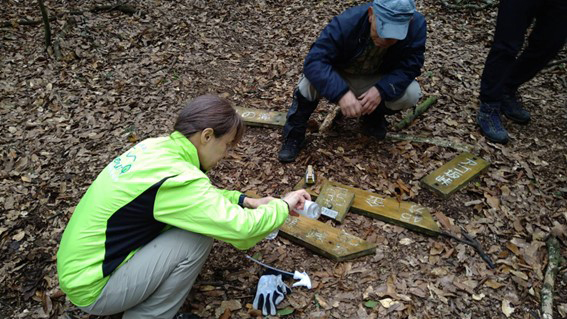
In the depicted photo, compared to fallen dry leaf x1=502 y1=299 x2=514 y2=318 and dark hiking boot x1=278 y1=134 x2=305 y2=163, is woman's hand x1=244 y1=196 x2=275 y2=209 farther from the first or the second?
fallen dry leaf x1=502 y1=299 x2=514 y2=318

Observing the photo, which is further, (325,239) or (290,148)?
(290,148)

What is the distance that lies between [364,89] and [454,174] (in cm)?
114

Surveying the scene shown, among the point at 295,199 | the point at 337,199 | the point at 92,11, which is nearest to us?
the point at 295,199

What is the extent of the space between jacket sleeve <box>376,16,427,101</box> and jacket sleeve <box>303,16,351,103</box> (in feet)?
1.23

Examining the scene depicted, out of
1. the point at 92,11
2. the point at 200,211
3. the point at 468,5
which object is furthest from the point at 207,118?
the point at 468,5

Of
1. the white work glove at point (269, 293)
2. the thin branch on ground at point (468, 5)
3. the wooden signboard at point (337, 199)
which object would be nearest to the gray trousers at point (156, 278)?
the white work glove at point (269, 293)

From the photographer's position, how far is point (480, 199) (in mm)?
3268

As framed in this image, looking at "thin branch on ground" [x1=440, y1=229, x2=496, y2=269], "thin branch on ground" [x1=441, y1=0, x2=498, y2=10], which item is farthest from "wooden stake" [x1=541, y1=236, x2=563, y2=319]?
"thin branch on ground" [x1=441, y1=0, x2=498, y2=10]

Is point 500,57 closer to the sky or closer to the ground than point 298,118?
closer to the sky

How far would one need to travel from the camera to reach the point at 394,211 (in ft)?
10.2

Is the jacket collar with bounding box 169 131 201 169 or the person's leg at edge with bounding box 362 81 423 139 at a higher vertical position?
the jacket collar with bounding box 169 131 201 169

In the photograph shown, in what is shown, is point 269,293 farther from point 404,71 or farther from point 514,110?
point 514,110

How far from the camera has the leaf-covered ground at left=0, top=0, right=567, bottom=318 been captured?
2676 millimetres

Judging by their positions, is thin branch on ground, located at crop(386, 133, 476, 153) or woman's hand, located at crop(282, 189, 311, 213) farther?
thin branch on ground, located at crop(386, 133, 476, 153)
